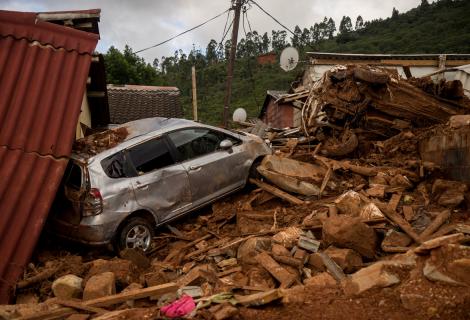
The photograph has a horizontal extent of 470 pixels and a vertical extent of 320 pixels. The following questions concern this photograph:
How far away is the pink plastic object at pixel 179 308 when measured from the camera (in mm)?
3479

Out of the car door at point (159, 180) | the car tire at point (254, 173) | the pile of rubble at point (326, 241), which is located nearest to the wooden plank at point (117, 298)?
the pile of rubble at point (326, 241)

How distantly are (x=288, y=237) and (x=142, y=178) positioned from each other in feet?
7.67

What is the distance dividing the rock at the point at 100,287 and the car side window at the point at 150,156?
1.88 m

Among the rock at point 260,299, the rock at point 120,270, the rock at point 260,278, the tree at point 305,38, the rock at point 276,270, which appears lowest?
the rock at point 120,270

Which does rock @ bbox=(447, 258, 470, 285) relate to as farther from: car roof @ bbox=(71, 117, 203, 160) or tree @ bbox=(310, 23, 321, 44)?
tree @ bbox=(310, 23, 321, 44)

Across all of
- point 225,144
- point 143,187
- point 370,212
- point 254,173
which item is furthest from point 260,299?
point 254,173

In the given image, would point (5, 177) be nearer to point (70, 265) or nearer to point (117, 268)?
point (70, 265)

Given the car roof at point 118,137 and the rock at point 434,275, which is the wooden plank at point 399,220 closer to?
the rock at point 434,275

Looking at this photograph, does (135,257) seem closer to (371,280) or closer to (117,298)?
(117,298)

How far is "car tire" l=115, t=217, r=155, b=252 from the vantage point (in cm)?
576

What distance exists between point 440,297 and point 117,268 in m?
3.62

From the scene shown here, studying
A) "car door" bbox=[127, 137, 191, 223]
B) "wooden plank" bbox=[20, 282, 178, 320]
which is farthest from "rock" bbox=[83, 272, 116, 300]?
"car door" bbox=[127, 137, 191, 223]

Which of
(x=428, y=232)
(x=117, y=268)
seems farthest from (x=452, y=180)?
(x=117, y=268)

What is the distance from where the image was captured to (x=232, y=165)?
721cm
